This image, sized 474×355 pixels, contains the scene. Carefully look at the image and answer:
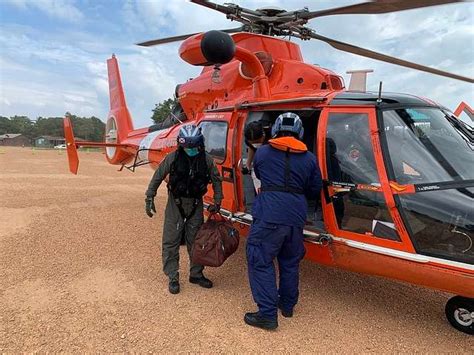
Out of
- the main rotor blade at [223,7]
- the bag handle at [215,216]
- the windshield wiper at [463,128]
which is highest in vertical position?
the main rotor blade at [223,7]

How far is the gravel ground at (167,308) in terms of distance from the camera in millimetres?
3217

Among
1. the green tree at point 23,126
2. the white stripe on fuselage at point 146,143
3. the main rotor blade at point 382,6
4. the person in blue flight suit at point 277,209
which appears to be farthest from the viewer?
the green tree at point 23,126

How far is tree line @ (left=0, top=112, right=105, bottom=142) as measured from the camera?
3744 inches

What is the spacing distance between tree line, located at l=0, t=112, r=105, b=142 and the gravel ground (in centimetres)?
9303

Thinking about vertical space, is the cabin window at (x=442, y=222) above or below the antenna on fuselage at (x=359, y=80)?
below

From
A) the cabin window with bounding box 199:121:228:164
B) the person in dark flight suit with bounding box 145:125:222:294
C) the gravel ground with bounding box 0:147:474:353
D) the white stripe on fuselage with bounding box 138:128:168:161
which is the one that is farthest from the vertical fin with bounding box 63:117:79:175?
the person in dark flight suit with bounding box 145:125:222:294

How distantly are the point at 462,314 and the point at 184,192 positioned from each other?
2.96 metres

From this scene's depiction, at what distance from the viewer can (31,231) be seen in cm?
643

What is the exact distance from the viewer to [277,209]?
3439 millimetres

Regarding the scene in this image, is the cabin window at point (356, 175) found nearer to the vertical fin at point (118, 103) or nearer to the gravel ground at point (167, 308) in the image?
the gravel ground at point (167, 308)

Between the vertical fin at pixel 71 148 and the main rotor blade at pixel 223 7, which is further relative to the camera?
the vertical fin at pixel 71 148

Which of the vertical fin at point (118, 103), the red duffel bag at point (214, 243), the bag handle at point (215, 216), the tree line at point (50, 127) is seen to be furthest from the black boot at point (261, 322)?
the tree line at point (50, 127)

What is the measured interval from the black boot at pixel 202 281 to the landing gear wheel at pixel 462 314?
2441 mm

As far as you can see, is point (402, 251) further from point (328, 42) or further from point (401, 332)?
point (328, 42)
